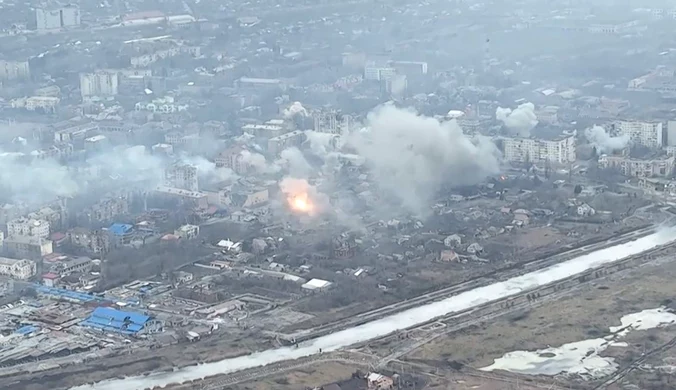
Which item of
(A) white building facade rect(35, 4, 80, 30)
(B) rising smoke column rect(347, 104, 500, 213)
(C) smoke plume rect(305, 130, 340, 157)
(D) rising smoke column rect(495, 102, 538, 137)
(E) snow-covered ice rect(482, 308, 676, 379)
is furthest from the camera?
(A) white building facade rect(35, 4, 80, 30)

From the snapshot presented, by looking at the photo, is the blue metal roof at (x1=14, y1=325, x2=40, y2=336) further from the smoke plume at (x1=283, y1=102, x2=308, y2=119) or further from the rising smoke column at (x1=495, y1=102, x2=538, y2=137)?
the rising smoke column at (x1=495, y1=102, x2=538, y2=137)

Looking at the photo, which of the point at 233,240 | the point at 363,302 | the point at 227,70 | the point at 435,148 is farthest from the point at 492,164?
the point at 227,70

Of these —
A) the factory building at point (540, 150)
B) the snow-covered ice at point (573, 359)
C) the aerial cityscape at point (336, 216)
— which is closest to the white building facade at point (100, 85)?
the aerial cityscape at point (336, 216)

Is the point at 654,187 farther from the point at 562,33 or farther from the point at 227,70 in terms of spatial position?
the point at 562,33

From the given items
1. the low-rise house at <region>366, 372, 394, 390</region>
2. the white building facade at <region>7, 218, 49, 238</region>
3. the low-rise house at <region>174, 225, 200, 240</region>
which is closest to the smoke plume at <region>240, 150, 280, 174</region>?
the low-rise house at <region>174, 225, 200, 240</region>

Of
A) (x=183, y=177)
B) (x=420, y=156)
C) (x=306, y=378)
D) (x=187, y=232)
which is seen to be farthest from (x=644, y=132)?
(x=306, y=378)

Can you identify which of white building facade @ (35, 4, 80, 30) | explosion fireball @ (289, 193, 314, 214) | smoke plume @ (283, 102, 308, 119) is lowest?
explosion fireball @ (289, 193, 314, 214)
